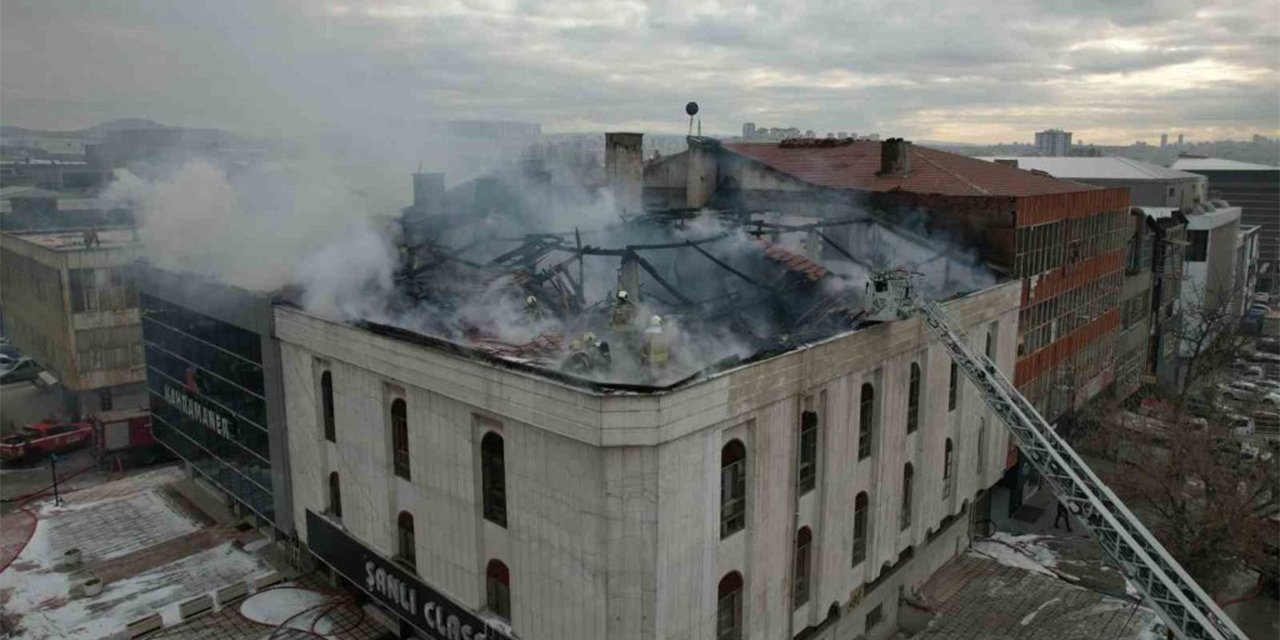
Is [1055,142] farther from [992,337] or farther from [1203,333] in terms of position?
[992,337]

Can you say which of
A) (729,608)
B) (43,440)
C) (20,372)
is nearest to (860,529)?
(729,608)

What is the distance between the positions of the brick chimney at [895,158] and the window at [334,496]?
17.0 meters

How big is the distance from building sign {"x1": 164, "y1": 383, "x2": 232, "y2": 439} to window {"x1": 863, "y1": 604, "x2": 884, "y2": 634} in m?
16.0

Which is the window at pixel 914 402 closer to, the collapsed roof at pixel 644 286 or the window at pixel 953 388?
the window at pixel 953 388

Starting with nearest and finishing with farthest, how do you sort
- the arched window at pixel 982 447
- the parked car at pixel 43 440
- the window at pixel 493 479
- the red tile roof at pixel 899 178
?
the window at pixel 493 479
the arched window at pixel 982 447
the red tile roof at pixel 899 178
the parked car at pixel 43 440

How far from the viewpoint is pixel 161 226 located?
81.6 feet

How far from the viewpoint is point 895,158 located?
2500cm

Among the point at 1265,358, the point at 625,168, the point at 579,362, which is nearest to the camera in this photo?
the point at 579,362

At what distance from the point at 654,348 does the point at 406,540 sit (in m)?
6.63

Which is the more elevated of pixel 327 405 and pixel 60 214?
pixel 60 214

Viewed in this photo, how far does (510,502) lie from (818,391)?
5418mm

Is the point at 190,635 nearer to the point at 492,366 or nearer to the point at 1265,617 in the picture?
the point at 492,366

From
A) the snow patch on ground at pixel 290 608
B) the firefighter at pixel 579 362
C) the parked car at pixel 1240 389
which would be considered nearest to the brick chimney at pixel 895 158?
the firefighter at pixel 579 362

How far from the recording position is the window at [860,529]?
54.2ft
